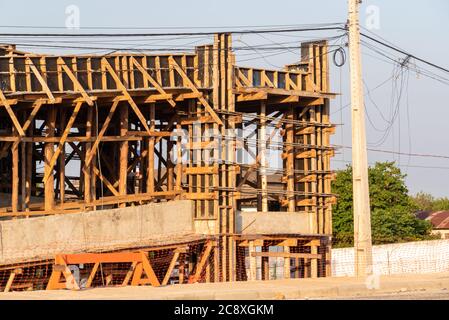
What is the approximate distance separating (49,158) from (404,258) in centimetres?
2211

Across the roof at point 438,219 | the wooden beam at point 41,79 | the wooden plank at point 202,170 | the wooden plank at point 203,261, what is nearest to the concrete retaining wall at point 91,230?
the wooden plank at point 203,261

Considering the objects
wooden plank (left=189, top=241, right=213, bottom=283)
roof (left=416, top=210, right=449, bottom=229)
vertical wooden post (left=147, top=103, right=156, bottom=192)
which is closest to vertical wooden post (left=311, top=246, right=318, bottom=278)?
wooden plank (left=189, top=241, right=213, bottom=283)

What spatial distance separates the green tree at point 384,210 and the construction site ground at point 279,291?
130ft

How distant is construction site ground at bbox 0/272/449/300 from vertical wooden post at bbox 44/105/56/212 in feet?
41.9

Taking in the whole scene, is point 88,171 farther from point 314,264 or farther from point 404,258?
point 404,258

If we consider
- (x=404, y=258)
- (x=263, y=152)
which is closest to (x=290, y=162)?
(x=263, y=152)

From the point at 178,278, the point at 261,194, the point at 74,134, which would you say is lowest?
the point at 178,278

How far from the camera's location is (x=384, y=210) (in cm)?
7475

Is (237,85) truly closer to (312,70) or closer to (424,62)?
(312,70)

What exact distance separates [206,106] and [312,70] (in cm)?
640

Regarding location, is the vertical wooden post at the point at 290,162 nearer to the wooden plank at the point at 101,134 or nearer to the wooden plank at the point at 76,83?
the wooden plank at the point at 101,134
